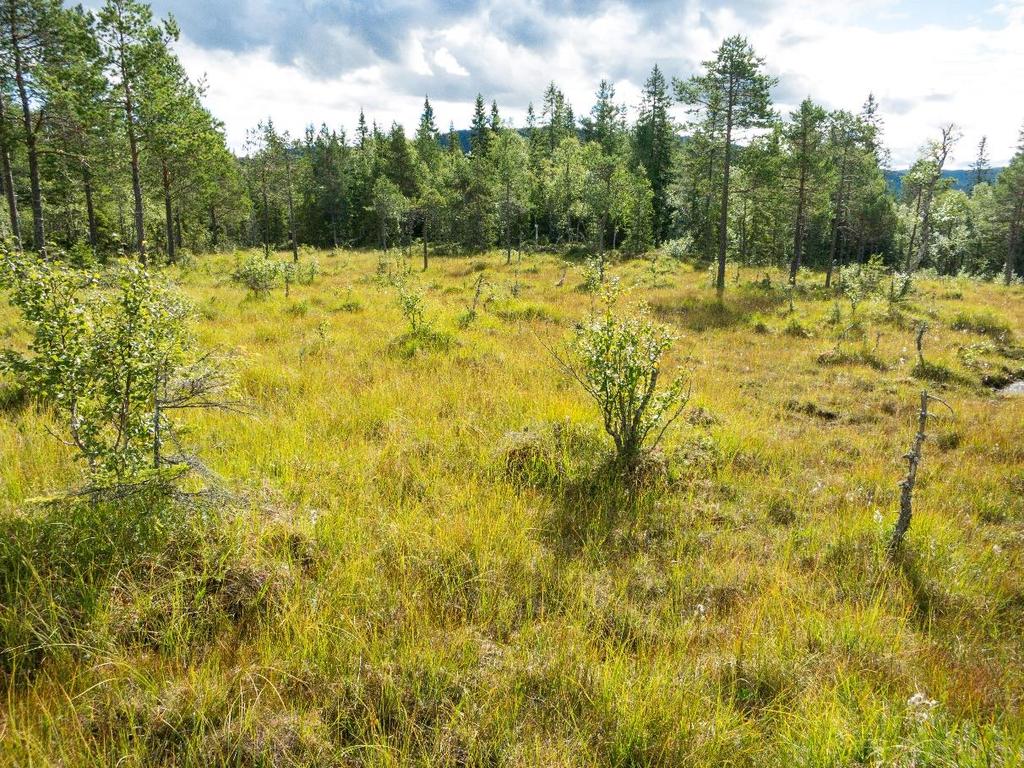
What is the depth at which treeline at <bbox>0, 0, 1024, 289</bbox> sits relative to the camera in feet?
59.0

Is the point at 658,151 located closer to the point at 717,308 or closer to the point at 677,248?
the point at 677,248

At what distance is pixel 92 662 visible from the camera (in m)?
2.59

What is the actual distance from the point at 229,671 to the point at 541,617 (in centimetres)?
178

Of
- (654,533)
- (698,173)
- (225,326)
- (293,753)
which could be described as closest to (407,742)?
(293,753)

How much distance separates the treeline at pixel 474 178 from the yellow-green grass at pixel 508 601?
2642 millimetres

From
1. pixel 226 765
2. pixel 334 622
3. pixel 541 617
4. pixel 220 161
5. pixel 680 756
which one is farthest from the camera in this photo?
pixel 220 161

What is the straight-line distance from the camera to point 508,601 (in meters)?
3.29

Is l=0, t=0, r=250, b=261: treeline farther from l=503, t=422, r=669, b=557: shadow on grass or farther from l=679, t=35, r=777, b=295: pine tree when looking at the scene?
l=679, t=35, r=777, b=295: pine tree

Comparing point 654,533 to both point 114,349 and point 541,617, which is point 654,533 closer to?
point 541,617

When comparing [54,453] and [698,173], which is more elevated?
[698,173]

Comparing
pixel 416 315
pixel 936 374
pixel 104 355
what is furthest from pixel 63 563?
pixel 936 374

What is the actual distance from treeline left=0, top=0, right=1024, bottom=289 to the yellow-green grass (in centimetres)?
264

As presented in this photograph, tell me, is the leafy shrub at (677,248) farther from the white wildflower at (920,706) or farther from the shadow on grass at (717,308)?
the white wildflower at (920,706)

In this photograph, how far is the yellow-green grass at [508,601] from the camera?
2338 millimetres
